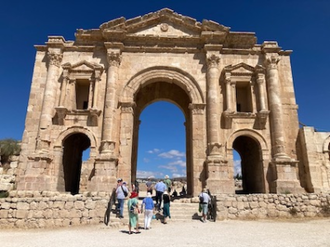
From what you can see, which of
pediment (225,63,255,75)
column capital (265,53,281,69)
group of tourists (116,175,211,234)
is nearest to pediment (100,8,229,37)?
pediment (225,63,255,75)

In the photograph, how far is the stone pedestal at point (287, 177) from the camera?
1355 cm

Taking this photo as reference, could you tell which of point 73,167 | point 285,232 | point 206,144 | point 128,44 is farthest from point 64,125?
point 285,232

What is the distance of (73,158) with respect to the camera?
57.7 ft

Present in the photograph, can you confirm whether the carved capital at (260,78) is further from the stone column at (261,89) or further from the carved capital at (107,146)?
the carved capital at (107,146)

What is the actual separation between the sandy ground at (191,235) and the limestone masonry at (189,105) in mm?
4087

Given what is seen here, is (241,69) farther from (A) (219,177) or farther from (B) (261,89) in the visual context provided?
(A) (219,177)

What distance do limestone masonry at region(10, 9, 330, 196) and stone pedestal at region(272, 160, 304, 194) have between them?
0.05m

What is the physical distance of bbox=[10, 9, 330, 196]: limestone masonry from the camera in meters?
14.3

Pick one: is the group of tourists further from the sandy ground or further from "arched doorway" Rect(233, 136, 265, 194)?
"arched doorway" Rect(233, 136, 265, 194)

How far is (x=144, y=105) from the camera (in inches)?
789

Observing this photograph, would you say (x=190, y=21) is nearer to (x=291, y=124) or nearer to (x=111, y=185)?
(x=291, y=124)

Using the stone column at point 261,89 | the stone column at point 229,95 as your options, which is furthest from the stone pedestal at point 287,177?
the stone column at point 229,95

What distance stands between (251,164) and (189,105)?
595 centimetres

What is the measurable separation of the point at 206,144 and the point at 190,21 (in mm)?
8048
